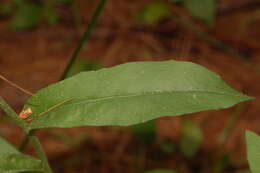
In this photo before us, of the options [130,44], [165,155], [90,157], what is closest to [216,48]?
[130,44]

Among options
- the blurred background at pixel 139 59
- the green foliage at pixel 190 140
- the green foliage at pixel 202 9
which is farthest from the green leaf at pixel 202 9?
the green foliage at pixel 190 140

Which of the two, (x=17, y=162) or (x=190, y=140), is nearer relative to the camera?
(x=17, y=162)

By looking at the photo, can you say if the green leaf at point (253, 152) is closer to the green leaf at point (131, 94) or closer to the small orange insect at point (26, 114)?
the green leaf at point (131, 94)

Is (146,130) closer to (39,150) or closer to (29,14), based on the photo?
(39,150)

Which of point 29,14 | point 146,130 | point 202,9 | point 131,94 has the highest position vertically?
point 131,94

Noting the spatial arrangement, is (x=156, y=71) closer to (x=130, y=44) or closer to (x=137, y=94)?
(x=137, y=94)

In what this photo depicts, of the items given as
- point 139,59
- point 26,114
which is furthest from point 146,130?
point 139,59
